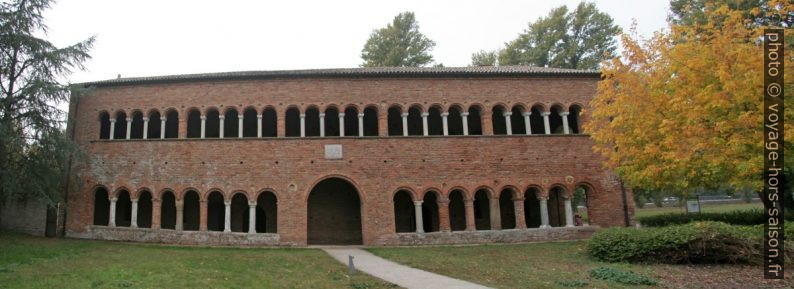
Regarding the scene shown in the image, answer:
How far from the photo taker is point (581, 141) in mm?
19875

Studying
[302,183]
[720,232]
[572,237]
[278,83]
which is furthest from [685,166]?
[278,83]

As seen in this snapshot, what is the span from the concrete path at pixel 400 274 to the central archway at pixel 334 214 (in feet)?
18.3

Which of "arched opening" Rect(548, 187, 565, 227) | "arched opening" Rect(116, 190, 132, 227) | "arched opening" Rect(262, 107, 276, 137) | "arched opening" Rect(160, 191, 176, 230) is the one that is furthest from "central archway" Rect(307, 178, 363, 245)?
"arched opening" Rect(548, 187, 565, 227)

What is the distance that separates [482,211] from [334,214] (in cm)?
756

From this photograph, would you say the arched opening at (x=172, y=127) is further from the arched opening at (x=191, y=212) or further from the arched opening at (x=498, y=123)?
the arched opening at (x=498, y=123)

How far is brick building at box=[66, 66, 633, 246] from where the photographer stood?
18.7 meters

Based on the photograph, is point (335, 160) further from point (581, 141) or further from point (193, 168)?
point (581, 141)

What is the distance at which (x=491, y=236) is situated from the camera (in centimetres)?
1852

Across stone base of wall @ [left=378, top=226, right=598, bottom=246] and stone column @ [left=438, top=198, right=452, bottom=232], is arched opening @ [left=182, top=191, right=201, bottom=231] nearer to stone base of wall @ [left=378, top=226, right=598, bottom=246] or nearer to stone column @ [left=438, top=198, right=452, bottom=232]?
stone base of wall @ [left=378, top=226, right=598, bottom=246]

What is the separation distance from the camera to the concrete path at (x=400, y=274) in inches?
371

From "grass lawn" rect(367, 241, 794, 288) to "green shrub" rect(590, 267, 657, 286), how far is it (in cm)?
23

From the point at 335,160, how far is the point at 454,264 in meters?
8.21

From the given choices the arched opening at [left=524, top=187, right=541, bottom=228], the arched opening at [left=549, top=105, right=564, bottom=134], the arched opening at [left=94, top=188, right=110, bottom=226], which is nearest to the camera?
the arched opening at [left=94, top=188, right=110, bottom=226]

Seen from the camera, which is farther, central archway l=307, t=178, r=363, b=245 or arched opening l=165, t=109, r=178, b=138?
arched opening l=165, t=109, r=178, b=138
